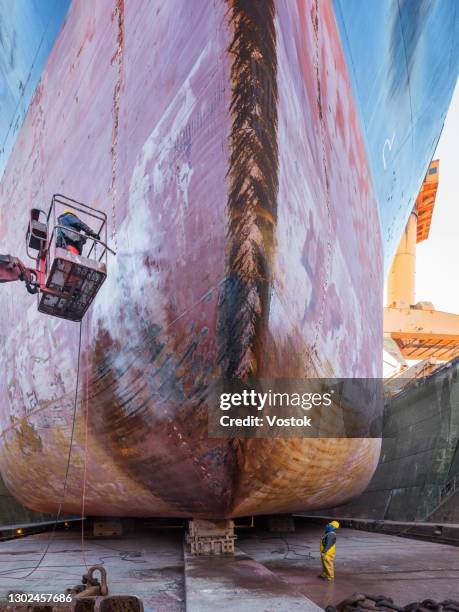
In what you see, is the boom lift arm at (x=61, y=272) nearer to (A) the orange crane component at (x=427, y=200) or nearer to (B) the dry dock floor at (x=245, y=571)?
(B) the dry dock floor at (x=245, y=571)

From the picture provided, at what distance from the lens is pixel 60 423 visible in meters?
4.70

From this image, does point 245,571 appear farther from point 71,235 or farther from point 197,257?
point 71,235

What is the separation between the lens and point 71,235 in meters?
3.90

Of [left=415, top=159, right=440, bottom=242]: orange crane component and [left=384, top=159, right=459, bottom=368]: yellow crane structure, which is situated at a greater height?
[left=415, top=159, right=440, bottom=242]: orange crane component

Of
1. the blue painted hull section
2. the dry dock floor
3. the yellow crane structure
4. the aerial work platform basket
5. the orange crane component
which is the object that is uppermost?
the orange crane component

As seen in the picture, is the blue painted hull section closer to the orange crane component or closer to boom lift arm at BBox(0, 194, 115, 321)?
boom lift arm at BBox(0, 194, 115, 321)

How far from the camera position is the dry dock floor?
3148 millimetres

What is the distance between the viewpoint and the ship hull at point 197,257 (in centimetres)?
347

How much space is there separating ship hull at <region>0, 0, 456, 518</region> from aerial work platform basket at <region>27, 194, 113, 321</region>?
6.8 inches

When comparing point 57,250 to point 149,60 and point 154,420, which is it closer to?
point 154,420

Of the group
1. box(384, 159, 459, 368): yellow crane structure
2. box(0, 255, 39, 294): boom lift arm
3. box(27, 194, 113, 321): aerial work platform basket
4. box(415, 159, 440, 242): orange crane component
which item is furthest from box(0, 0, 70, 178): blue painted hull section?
box(415, 159, 440, 242): orange crane component

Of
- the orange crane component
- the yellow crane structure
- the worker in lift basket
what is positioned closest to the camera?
the worker in lift basket

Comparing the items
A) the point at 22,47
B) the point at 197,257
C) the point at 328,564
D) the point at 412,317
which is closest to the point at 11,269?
the point at 197,257

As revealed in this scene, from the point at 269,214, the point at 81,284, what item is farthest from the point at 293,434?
the point at 81,284
